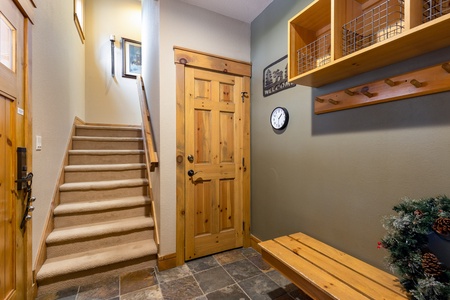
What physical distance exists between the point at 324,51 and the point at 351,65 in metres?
0.44

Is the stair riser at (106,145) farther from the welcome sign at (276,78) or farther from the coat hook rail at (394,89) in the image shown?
the coat hook rail at (394,89)

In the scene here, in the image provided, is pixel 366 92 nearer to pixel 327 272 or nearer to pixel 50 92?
pixel 327 272

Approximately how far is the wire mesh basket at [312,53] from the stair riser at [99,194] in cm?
233

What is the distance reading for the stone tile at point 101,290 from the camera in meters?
1.70

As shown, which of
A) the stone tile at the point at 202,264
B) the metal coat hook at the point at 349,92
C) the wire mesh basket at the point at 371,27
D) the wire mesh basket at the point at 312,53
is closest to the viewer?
the wire mesh basket at the point at 371,27

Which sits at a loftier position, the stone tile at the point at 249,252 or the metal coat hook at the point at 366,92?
the metal coat hook at the point at 366,92

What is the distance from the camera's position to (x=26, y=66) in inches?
62.4

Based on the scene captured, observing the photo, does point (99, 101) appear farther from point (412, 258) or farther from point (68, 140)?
point (412, 258)

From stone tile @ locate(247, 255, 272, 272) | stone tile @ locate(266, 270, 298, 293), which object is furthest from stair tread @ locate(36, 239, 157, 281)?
stone tile @ locate(266, 270, 298, 293)

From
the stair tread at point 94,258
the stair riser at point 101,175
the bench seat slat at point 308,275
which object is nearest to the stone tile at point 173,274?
the stair tread at point 94,258

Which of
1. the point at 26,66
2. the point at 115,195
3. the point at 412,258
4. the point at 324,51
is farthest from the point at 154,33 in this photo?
the point at 412,258

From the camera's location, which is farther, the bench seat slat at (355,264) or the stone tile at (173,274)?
the stone tile at (173,274)

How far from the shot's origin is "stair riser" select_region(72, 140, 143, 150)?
3.11 meters

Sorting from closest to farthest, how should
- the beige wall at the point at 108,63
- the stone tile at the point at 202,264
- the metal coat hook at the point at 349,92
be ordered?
the metal coat hook at the point at 349,92 < the stone tile at the point at 202,264 < the beige wall at the point at 108,63
